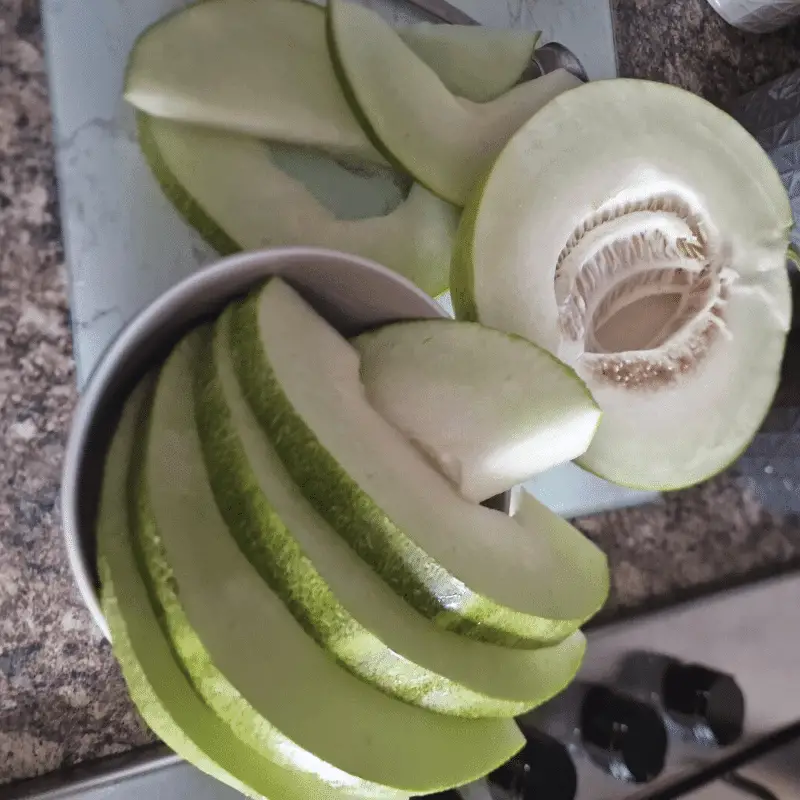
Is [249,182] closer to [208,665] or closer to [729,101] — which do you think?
[208,665]

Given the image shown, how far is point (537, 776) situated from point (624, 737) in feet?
0.30

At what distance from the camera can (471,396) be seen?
17.8 inches

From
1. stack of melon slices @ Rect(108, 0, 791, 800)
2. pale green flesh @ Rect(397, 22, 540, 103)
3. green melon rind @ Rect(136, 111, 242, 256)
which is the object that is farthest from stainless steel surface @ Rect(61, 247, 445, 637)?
pale green flesh @ Rect(397, 22, 540, 103)

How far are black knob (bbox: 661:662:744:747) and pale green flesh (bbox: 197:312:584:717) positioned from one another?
1.22 feet

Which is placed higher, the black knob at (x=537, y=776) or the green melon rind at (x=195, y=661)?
the green melon rind at (x=195, y=661)

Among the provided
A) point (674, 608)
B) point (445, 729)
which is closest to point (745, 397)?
point (674, 608)

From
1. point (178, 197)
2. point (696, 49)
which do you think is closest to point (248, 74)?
point (178, 197)

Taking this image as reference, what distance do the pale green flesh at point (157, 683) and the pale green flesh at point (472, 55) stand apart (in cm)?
42

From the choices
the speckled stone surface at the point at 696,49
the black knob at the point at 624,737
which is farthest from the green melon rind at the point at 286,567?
the speckled stone surface at the point at 696,49

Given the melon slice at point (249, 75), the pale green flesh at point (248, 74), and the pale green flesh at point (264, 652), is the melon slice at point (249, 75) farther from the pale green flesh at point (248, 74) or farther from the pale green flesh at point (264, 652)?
the pale green flesh at point (264, 652)

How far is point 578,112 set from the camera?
56 cm

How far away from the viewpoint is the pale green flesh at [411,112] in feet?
1.86

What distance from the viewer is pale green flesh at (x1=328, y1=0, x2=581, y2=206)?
0.57 m

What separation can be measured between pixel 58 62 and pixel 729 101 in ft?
2.18
